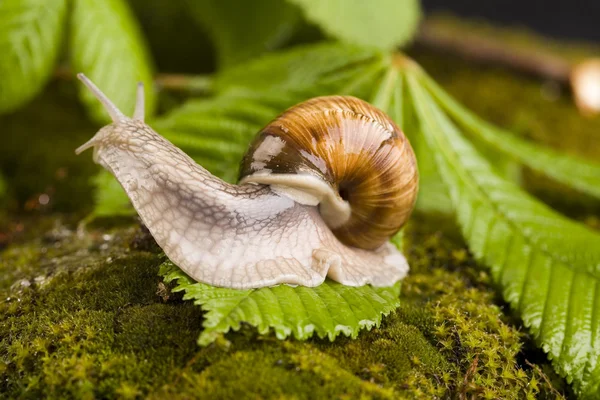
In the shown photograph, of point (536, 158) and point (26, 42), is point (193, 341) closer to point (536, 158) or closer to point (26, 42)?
point (26, 42)

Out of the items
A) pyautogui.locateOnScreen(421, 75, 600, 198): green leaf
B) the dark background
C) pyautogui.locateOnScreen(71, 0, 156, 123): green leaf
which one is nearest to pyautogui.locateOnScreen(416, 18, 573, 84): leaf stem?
pyautogui.locateOnScreen(421, 75, 600, 198): green leaf

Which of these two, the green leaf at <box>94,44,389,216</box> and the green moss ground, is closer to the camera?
the green moss ground

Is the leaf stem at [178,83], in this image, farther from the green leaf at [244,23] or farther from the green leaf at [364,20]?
the green leaf at [364,20]

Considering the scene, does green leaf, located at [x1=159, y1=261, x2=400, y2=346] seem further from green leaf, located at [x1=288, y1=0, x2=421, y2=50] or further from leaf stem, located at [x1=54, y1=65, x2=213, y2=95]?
leaf stem, located at [x1=54, y1=65, x2=213, y2=95]

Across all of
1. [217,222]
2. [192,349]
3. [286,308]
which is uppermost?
[217,222]

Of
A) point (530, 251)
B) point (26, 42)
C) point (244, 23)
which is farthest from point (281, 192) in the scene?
point (244, 23)
